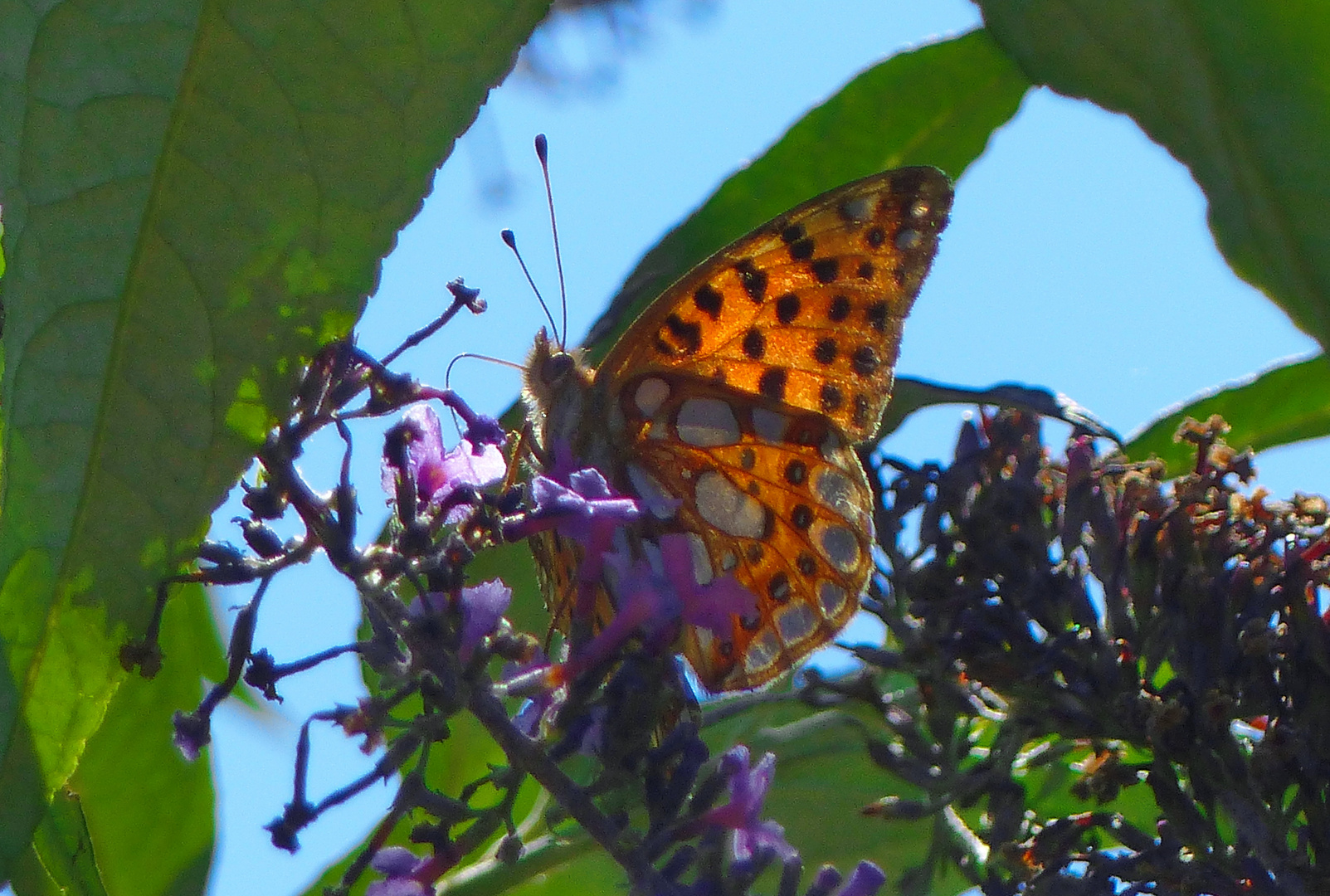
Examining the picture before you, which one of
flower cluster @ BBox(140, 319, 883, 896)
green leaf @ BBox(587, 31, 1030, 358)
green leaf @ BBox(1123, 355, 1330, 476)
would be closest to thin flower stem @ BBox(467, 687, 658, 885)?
flower cluster @ BBox(140, 319, 883, 896)

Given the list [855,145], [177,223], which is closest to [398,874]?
[177,223]

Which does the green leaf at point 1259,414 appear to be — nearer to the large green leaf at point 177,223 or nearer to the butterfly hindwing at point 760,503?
the butterfly hindwing at point 760,503

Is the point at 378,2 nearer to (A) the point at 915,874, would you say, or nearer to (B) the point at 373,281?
(B) the point at 373,281

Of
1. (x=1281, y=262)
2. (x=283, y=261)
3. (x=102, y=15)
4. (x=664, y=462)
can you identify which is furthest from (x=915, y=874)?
(x=102, y=15)

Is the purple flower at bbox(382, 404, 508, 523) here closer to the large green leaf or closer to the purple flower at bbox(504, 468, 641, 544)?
the purple flower at bbox(504, 468, 641, 544)

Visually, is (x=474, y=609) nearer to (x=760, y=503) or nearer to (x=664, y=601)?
(x=664, y=601)

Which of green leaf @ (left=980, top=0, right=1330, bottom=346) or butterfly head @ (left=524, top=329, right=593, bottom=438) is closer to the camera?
green leaf @ (left=980, top=0, right=1330, bottom=346)
